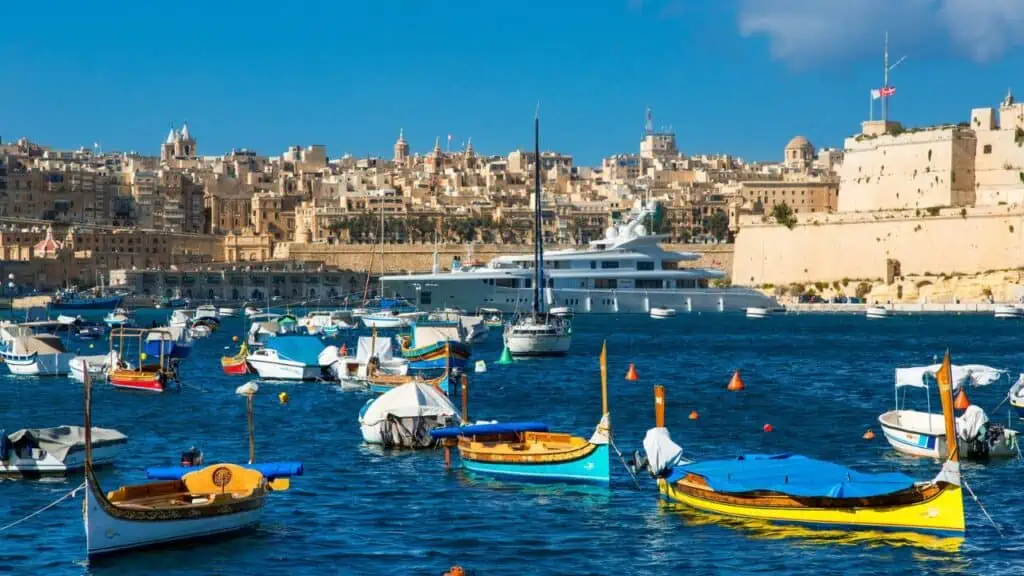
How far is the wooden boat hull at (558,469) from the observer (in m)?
21.0

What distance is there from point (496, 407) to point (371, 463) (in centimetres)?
795

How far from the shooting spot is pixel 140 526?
1720 cm

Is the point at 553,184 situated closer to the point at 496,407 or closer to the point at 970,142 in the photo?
the point at 970,142

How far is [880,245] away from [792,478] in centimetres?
6063

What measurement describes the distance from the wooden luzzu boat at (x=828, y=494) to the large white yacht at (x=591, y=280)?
5249 centimetres

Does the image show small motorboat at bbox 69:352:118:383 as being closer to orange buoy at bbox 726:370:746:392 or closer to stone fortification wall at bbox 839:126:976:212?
orange buoy at bbox 726:370:746:392

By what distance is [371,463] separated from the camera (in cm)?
2320

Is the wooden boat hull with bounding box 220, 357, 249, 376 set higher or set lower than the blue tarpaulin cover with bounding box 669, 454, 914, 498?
higher

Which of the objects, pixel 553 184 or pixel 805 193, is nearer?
pixel 805 193

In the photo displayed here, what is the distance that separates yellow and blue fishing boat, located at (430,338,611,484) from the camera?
21.0m

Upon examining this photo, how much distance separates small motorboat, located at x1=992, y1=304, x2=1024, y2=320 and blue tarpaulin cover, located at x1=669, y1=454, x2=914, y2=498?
49.6 m

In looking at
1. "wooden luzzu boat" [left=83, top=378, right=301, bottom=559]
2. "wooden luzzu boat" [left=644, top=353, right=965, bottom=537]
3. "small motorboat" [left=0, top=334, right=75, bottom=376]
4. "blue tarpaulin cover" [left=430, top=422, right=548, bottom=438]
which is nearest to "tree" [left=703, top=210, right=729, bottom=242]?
"small motorboat" [left=0, top=334, right=75, bottom=376]

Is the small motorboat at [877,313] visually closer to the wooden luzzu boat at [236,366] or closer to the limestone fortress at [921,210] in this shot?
the limestone fortress at [921,210]

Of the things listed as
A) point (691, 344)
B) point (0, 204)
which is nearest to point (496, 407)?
point (691, 344)
